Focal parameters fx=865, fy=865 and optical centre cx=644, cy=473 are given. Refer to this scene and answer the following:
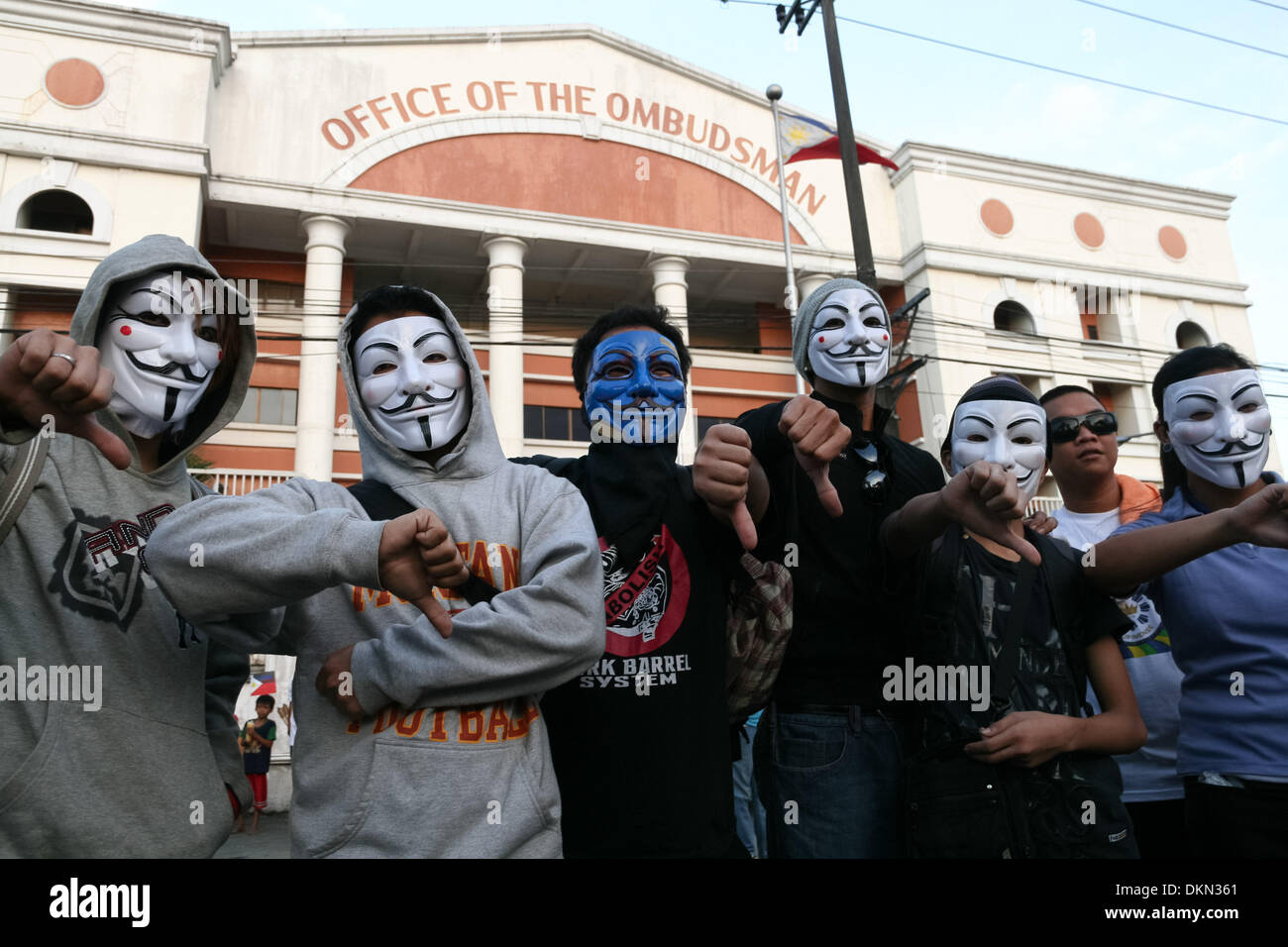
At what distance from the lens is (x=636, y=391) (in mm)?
2570

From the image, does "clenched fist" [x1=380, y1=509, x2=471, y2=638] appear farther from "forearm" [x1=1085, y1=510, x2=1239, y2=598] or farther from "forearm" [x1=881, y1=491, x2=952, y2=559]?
"forearm" [x1=1085, y1=510, x2=1239, y2=598]

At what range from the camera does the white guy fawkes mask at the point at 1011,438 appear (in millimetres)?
2744

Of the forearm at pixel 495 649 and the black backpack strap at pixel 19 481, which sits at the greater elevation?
the black backpack strap at pixel 19 481

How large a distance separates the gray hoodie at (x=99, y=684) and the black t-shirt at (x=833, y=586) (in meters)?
1.49

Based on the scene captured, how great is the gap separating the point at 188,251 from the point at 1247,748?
331 cm

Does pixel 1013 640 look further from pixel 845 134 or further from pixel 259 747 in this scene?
pixel 845 134

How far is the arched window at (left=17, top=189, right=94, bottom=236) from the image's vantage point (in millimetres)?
15039

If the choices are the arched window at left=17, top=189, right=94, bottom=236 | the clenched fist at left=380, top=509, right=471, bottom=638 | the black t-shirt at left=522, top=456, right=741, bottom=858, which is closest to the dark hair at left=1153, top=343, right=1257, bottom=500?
the black t-shirt at left=522, top=456, right=741, bottom=858

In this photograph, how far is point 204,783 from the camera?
2059mm

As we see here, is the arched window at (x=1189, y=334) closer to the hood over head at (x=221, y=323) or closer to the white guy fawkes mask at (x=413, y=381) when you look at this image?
the white guy fawkes mask at (x=413, y=381)

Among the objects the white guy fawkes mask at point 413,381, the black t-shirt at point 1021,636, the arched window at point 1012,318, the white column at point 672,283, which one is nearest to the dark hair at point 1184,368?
the black t-shirt at point 1021,636

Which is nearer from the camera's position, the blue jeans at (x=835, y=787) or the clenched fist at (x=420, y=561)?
the clenched fist at (x=420, y=561)
